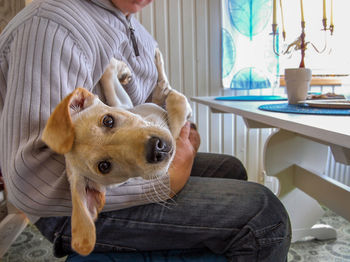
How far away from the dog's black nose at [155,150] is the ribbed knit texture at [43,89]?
0.15m

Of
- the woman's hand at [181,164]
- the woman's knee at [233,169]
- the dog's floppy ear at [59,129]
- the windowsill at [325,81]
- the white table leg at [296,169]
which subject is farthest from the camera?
the windowsill at [325,81]

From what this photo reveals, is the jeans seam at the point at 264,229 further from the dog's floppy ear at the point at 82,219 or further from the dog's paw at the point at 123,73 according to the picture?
the dog's paw at the point at 123,73

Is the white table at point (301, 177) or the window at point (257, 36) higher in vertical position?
the window at point (257, 36)

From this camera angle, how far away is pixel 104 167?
23.9 inches

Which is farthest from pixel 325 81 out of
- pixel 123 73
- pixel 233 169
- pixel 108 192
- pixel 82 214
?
pixel 82 214

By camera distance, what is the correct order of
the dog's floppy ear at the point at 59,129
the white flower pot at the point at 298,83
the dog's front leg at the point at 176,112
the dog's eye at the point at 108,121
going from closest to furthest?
the dog's floppy ear at the point at 59,129, the dog's eye at the point at 108,121, the dog's front leg at the point at 176,112, the white flower pot at the point at 298,83

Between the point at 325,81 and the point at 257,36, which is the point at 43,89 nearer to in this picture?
the point at 257,36

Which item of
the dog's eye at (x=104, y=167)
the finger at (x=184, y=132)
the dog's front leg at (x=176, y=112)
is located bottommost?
the dog's eye at (x=104, y=167)

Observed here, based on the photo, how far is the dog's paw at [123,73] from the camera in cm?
90

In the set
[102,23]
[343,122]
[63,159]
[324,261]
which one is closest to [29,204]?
[63,159]

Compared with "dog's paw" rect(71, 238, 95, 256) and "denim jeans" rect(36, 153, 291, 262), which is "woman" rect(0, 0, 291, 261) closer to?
"denim jeans" rect(36, 153, 291, 262)

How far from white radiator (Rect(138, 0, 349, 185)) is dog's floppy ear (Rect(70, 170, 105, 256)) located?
1.50 metres

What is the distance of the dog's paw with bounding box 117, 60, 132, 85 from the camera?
901mm

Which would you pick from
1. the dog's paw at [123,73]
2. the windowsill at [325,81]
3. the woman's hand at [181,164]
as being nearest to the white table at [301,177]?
the woman's hand at [181,164]
